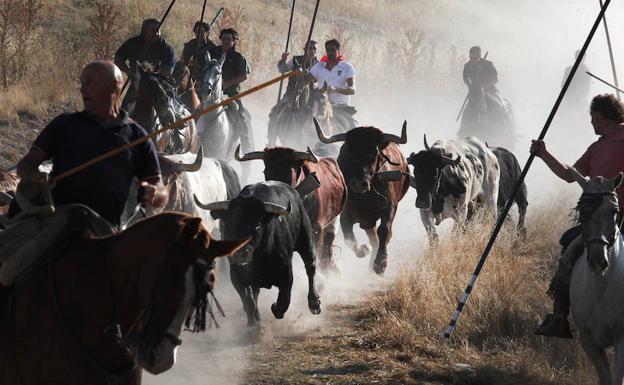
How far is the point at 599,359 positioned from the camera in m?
7.48

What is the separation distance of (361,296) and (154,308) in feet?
24.5

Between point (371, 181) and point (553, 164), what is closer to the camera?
point (553, 164)

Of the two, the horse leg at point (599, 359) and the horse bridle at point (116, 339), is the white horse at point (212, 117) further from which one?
the horse bridle at point (116, 339)

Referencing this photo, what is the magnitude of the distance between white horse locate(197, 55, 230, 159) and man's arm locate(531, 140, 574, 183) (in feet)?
26.8

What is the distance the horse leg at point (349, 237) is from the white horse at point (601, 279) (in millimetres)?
5510

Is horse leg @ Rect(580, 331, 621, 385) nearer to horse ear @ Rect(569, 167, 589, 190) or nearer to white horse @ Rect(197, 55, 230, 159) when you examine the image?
horse ear @ Rect(569, 167, 589, 190)

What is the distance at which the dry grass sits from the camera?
28.4 ft

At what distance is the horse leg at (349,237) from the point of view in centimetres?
1303

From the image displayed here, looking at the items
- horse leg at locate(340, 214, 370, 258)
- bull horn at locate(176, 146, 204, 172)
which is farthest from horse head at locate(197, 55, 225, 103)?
bull horn at locate(176, 146, 204, 172)

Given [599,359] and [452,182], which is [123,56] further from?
[599,359]

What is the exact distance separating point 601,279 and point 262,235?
3.15 m

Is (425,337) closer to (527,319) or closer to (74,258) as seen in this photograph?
(527,319)

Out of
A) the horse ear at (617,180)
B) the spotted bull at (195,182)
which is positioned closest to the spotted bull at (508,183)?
the spotted bull at (195,182)

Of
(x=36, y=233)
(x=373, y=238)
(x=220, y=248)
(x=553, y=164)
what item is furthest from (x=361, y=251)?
(x=220, y=248)
